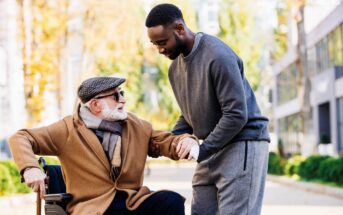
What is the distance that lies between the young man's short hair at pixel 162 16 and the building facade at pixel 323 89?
992 inches

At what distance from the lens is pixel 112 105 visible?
195 inches

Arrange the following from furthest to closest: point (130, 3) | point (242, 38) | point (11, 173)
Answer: point (242, 38) < point (130, 3) < point (11, 173)

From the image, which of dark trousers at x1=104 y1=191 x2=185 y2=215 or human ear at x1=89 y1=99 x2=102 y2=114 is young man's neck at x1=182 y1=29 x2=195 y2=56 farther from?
dark trousers at x1=104 y1=191 x2=185 y2=215

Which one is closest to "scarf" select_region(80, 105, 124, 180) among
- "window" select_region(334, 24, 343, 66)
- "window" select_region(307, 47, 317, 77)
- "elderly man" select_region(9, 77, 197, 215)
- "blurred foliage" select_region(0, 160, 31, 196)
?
"elderly man" select_region(9, 77, 197, 215)

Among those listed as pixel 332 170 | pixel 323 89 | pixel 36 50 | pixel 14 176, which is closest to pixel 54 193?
pixel 14 176

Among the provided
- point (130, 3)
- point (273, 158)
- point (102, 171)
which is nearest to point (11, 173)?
point (102, 171)

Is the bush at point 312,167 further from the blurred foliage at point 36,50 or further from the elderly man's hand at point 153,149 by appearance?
the elderly man's hand at point 153,149

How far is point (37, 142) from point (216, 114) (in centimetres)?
90

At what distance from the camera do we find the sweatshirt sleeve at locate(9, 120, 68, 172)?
457 centimetres

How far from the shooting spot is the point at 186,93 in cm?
478

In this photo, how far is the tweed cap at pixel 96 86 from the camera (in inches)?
193

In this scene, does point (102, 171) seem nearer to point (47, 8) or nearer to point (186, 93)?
point (186, 93)

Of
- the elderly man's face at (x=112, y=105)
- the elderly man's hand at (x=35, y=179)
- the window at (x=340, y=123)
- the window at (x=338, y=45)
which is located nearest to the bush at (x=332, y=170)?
the elderly man's face at (x=112, y=105)

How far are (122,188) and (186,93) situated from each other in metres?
0.57
